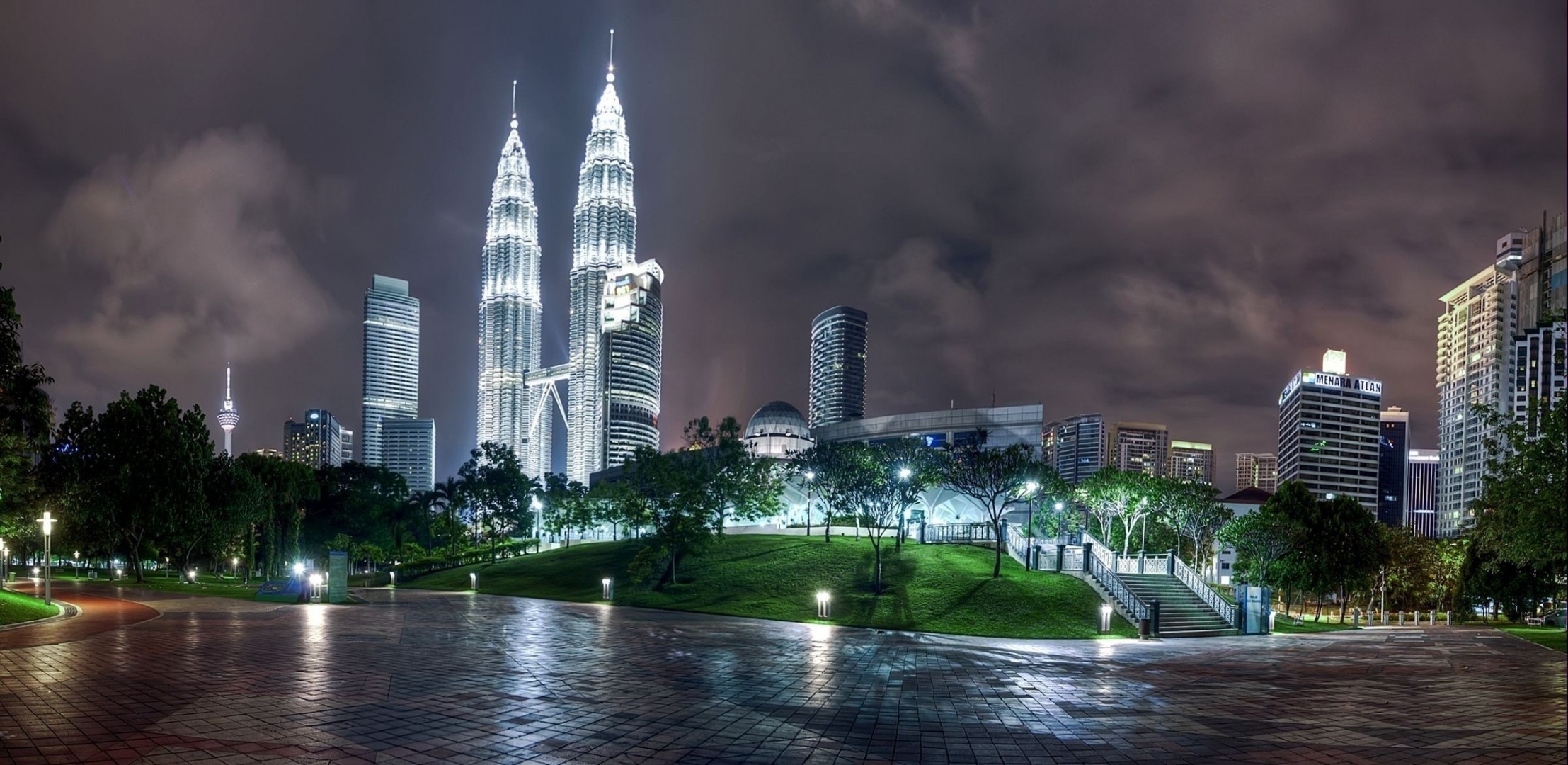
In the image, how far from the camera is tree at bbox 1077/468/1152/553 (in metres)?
48.9

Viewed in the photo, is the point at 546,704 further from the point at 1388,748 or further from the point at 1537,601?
the point at 1537,601

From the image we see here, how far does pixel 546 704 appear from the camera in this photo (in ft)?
40.9

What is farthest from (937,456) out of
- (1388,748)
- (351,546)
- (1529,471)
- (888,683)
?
(351,546)

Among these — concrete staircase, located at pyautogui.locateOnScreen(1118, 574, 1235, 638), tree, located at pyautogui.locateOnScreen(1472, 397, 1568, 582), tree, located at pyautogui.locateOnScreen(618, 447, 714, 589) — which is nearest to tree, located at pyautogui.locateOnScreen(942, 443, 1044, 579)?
concrete staircase, located at pyautogui.locateOnScreen(1118, 574, 1235, 638)

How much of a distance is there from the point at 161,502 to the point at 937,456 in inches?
1608

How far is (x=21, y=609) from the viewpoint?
2328cm

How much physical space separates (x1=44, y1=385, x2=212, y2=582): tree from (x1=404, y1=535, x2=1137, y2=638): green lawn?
46.0ft

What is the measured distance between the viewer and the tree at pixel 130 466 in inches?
1704

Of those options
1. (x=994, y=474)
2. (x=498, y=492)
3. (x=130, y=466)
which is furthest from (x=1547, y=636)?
(x=498, y=492)

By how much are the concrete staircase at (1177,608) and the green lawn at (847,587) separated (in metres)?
1.66

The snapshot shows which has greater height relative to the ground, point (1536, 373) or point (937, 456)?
point (1536, 373)

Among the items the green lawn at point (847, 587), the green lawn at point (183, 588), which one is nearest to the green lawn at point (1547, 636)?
the green lawn at point (847, 587)

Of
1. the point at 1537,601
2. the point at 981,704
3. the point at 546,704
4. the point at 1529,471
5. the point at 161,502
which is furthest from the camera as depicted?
the point at 1537,601

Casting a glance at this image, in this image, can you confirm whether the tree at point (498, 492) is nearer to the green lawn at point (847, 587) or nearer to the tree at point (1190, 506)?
the green lawn at point (847, 587)
